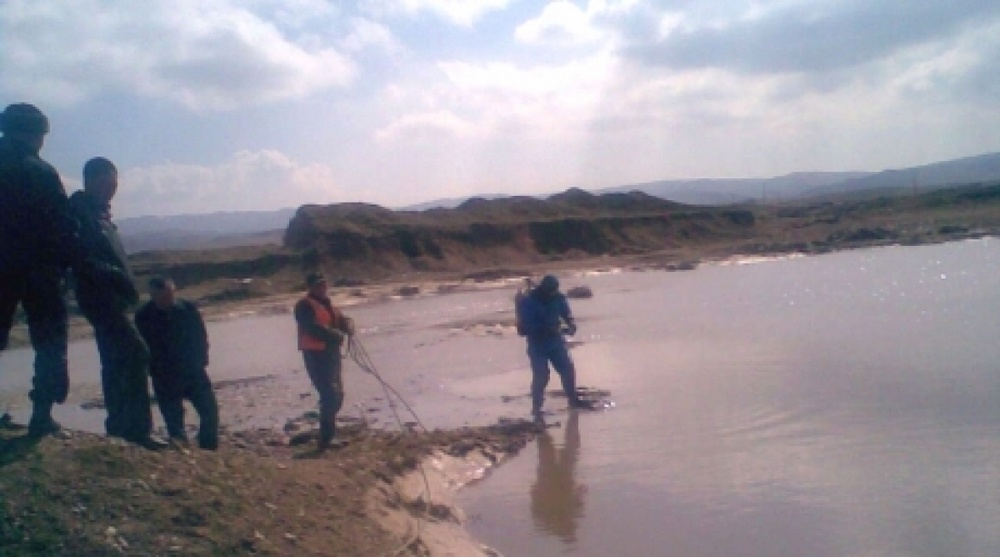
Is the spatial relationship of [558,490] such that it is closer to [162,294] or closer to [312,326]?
[312,326]

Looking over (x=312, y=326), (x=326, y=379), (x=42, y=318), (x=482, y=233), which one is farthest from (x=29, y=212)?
(x=482, y=233)

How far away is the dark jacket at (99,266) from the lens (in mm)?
6035

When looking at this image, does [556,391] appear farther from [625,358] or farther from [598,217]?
[598,217]

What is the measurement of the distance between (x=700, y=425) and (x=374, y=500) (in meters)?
4.57

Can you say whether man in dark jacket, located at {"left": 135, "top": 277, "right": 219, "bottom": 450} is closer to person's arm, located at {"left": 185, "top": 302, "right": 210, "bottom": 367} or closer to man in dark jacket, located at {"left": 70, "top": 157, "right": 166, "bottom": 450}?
person's arm, located at {"left": 185, "top": 302, "right": 210, "bottom": 367}

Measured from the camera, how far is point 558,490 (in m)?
8.48

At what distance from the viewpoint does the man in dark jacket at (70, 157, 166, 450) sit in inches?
241

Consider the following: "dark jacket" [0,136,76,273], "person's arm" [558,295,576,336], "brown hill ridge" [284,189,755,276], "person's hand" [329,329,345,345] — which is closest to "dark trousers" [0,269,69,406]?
"dark jacket" [0,136,76,273]

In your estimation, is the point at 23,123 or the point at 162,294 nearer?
the point at 23,123

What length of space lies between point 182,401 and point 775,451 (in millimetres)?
5501

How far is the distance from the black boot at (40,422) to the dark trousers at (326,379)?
3367mm

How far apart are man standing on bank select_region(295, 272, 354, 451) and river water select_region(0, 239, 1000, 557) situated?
1.67 meters

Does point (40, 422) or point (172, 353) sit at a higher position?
point (172, 353)

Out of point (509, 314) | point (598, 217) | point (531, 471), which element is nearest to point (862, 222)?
point (598, 217)
